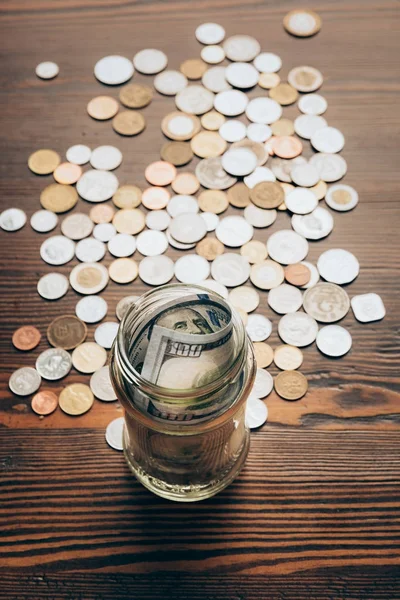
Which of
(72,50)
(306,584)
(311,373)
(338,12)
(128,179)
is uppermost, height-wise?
(338,12)

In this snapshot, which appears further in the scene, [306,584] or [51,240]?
[51,240]

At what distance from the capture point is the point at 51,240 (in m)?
0.84

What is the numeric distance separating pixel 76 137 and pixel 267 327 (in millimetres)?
340

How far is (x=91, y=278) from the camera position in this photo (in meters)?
0.81

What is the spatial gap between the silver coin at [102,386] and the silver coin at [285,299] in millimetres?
184

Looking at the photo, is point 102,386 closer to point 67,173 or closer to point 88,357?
point 88,357

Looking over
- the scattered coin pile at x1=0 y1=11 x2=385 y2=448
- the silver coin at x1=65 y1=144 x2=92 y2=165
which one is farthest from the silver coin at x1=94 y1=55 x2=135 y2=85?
the silver coin at x1=65 y1=144 x2=92 y2=165

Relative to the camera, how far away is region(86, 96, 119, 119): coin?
3.03 ft

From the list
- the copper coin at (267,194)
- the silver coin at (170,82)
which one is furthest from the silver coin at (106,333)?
the silver coin at (170,82)

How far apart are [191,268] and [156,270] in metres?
0.04

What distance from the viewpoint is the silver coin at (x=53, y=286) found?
0.80 meters

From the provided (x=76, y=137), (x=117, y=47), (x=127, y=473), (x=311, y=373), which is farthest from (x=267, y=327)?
(x=117, y=47)

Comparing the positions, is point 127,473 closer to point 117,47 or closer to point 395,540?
point 395,540

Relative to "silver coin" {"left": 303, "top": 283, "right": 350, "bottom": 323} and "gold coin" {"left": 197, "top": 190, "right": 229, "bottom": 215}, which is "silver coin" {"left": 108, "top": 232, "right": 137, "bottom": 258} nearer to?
"gold coin" {"left": 197, "top": 190, "right": 229, "bottom": 215}
